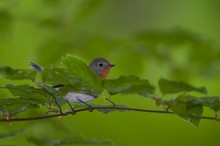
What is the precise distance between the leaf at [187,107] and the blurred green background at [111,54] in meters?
0.52

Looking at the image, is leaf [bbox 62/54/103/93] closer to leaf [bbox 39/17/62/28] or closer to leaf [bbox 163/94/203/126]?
leaf [bbox 163/94/203/126]

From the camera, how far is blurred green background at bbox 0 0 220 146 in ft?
10.7

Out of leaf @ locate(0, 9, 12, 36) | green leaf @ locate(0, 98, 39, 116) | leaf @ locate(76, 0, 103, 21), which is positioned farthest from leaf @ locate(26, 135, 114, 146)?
leaf @ locate(76, 0, 103, 21)

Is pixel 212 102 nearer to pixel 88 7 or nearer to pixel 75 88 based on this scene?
pixel 75 88

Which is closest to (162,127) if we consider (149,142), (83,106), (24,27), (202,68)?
(149,142)

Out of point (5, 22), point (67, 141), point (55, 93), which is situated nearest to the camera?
point (55, 93)

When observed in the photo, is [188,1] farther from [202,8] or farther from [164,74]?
[164,74]

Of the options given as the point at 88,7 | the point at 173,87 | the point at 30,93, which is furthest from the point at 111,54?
the point at 30,93

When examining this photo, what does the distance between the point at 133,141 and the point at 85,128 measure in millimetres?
429

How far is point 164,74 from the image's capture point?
15.4 feet

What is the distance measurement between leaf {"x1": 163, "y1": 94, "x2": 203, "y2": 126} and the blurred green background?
0.52 meters

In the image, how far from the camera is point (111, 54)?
3.48 metres

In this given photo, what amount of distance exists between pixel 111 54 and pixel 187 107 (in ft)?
5.06

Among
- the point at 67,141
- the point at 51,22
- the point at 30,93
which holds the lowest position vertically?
the point at 67,141
